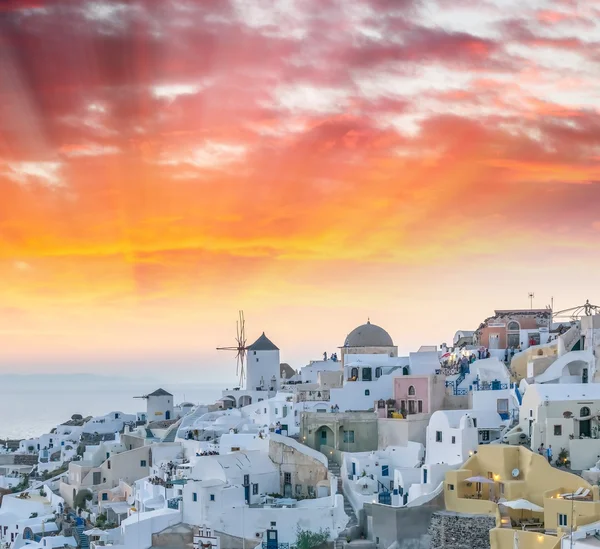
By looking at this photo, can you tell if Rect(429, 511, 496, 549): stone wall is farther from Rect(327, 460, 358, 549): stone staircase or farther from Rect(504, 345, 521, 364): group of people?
Rect(504, 345, 521, 364): group of people

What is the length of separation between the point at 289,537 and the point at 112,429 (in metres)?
25.5

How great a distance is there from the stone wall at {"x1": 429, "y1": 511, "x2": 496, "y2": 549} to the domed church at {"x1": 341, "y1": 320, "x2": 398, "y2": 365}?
53.2ft

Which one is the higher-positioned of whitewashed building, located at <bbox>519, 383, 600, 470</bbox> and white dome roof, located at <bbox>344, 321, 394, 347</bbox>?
white dome roof, located at <bbox>344, 321, 394, 347</bbox>

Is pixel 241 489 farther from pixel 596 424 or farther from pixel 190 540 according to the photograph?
pixel 596 424

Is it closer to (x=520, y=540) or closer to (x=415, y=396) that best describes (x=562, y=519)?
(x=520, y=540)

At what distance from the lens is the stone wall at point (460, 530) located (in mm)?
31125

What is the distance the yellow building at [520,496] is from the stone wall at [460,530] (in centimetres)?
36

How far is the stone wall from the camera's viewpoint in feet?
102

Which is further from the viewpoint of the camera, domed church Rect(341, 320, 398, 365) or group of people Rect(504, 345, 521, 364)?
domed church Rect(341, 320, 398, 365)

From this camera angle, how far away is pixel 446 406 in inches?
1585

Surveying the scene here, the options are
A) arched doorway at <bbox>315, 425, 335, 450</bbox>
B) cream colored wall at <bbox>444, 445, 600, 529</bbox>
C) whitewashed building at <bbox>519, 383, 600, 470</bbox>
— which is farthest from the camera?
arched doorway at <bbox>315, 425, 335, 450</bbox>

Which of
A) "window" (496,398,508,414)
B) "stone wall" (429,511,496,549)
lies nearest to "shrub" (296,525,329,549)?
"stone wall" (429,511,496,549)

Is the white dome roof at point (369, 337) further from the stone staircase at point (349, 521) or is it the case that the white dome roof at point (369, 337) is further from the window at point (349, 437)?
the stone staircase at point (349, 521)

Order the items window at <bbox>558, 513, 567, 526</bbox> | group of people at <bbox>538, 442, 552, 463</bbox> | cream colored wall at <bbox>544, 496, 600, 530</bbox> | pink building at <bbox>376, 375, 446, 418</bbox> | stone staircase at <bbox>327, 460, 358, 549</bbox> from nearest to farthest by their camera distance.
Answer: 1. cream colored wall at <bbox>544, 496, 600, 530</bbox>
2. window at <bbox>558, 513, 567, 526</bbox>
3. group of people at <bbox>538, 442, 552, 463</bbox>
4. stone staircase at <bbox>327, 460, 358, 549</bbox>
5. pink building at <bbox>376, 375, 446, 418</bbox>
